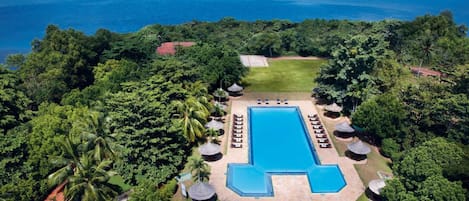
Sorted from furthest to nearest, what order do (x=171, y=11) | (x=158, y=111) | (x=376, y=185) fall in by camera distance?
(x=171, y=11)
(x=158, y=111)
(x=376, y=185)

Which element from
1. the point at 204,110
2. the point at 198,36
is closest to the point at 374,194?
the point at 204,110

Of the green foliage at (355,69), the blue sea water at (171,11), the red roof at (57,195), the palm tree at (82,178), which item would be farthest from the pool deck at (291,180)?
the blue sea water at (171,11)

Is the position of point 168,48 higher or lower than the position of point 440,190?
higher

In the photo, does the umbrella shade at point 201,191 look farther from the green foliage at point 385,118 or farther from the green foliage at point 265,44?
the green foliage at point 265,44

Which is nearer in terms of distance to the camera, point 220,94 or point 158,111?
point 158,111

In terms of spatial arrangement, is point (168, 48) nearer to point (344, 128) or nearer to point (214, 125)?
point (214, 125)

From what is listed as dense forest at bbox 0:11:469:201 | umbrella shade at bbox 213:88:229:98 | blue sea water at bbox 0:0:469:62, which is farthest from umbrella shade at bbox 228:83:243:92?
blue sea water at bbox 0:0:469:62

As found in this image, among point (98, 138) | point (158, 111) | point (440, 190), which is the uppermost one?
point (158, 111)

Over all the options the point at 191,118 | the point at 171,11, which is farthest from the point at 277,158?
the point at 171,11

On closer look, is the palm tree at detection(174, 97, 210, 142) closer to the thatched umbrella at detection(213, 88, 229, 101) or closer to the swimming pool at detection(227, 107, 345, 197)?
the swimming pool at detection(227, 107, 345, 197)
